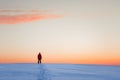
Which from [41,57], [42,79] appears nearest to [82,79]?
[42,79]

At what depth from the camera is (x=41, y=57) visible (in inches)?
1757

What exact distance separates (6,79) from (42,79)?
2.52 meters

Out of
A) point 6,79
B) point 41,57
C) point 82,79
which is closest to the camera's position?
point 6,79

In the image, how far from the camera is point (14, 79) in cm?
1683

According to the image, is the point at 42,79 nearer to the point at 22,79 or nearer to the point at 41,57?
the point at 22,79

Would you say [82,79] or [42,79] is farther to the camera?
[82,79]

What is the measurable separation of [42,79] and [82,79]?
147 inches

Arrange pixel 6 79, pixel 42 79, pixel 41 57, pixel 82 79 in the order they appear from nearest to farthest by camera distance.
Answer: pixel 42 79 < pixel 6 79 < pixel 82 79 < pixel 41 57

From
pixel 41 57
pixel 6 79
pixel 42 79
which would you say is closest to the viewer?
pixel 42 79

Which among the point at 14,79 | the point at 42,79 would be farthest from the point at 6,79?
the point at 42,79

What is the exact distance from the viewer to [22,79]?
16.7 meters

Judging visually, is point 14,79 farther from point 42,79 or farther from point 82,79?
point 82,79

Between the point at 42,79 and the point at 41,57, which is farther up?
the point at 41,57

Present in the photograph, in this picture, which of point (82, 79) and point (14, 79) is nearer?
point (14, 79)
